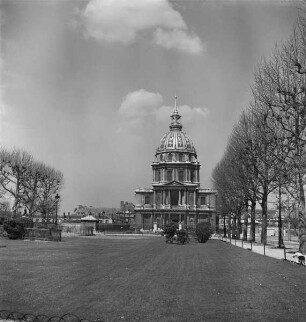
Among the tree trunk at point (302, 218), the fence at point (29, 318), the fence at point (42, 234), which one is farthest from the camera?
the fence at point (42, 234)

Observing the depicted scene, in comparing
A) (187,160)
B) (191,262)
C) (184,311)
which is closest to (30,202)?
(191,262)

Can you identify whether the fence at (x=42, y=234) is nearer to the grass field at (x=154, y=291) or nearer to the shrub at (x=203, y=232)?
the shrub at (x=203, y=232)

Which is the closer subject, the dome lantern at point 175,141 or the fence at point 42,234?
the fence at point 42,234

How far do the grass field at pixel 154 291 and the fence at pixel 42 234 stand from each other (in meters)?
18.3

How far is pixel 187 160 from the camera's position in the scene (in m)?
124

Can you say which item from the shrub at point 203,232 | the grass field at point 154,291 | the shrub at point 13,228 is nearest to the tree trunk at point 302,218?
the grass field at point 154,291

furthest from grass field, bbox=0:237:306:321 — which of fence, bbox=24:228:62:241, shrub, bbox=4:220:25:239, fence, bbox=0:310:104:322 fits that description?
shrub, bbox=4:220:25:239

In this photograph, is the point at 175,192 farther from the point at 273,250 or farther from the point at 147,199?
the point at 273,250

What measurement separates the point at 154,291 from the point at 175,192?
108 metres

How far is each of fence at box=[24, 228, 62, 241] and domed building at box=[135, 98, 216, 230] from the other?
239 ft

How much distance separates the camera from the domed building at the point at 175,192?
11638 centimetres

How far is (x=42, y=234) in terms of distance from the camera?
122 feet

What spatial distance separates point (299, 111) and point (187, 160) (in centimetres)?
10196

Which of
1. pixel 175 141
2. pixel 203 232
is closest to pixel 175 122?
pixel 175 141
